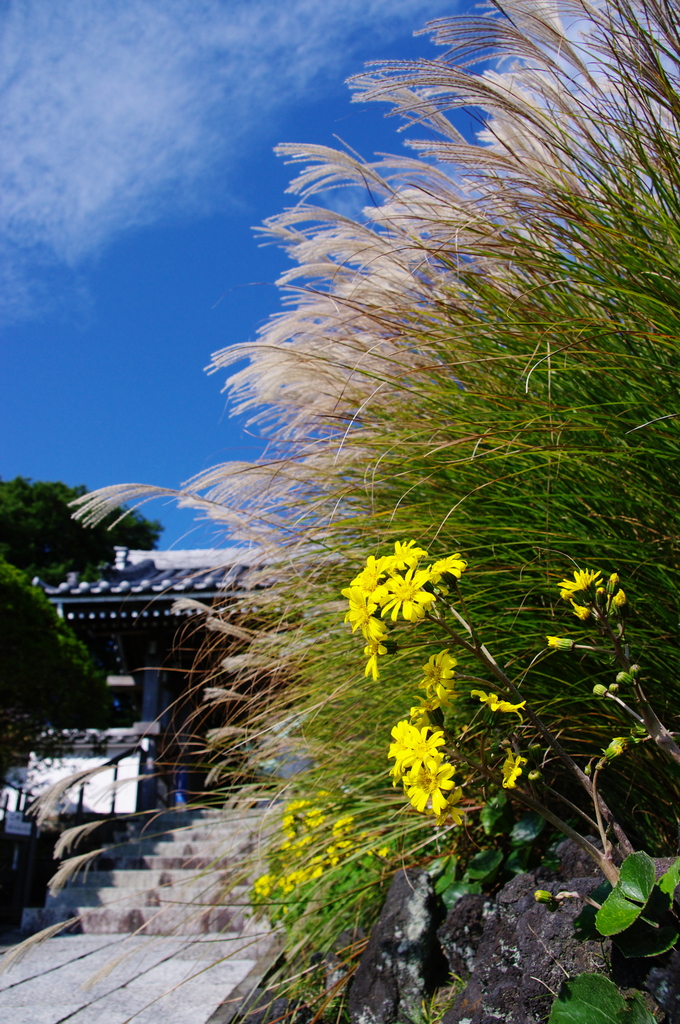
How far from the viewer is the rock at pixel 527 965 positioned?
34.0 inches

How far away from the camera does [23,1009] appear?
76.7 inches

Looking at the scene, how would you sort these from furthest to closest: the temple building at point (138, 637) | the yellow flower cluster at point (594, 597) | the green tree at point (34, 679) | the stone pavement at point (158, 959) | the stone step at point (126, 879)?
the temple building at point (138, 637) < the green tree at point (34, 679) < the stone step at point (126, 879) < the stone pavement at point (158, 959) < the yellow flower cluster at point (594, 597)

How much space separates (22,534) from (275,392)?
21.2 meters

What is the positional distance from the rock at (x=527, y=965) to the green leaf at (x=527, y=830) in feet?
0.60

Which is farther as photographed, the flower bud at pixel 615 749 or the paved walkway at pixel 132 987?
the paved walkway at pixel 132 987

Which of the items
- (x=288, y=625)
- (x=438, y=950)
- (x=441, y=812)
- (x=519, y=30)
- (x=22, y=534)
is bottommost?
(x=438, y=950)

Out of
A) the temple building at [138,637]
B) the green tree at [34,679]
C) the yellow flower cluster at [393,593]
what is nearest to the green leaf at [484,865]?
the yellow flower cluster at [393,593]

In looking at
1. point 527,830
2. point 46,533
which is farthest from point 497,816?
point 46,533

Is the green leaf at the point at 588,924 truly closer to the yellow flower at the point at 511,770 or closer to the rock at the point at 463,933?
the yellow flower at the point at 511,770

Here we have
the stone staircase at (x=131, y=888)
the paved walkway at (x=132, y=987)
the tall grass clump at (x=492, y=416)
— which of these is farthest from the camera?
the stone staircase at (x=131, y=888)

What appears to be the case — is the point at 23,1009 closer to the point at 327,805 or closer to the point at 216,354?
the point at 327,805

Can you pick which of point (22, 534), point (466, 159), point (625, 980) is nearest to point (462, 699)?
point (625, 980)

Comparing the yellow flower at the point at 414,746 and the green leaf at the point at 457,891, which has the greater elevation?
the yellow flower at the point at 414,746

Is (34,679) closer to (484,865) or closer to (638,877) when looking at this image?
(484,865)
